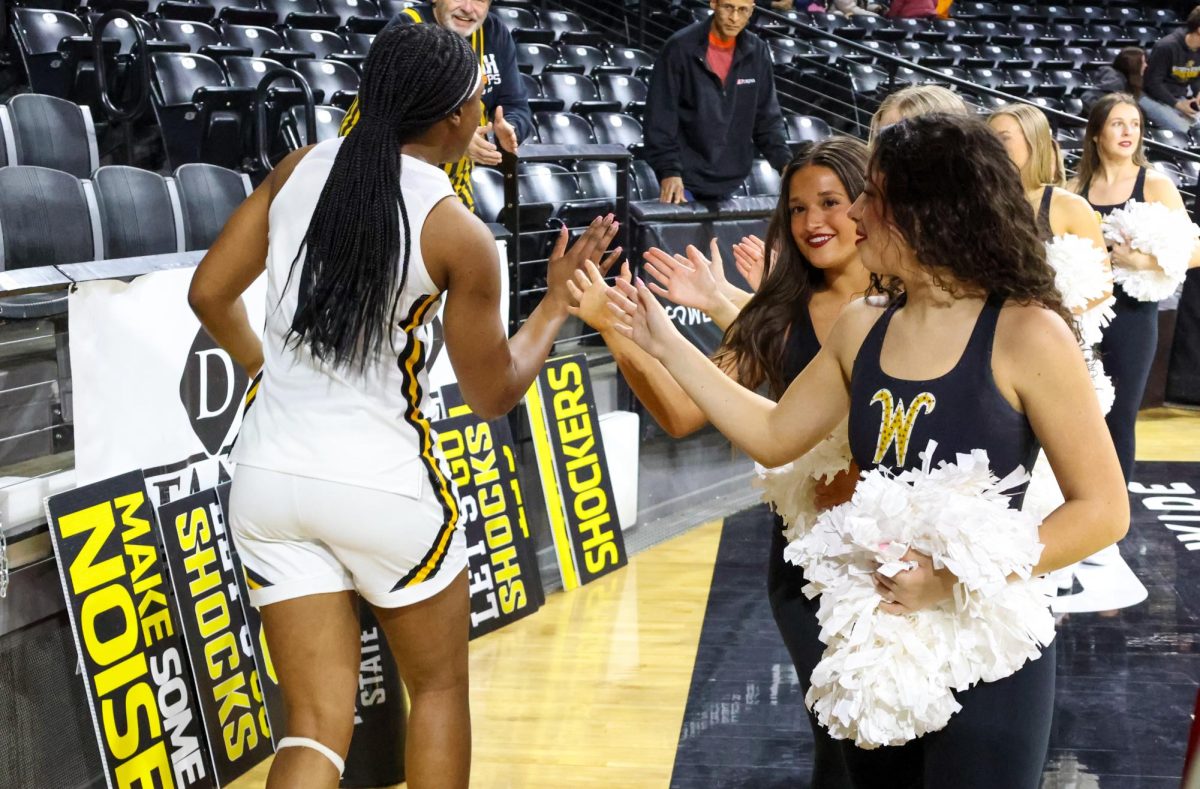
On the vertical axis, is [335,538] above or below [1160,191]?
below

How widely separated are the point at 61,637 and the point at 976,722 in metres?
1.92

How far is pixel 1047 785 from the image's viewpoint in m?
3.13

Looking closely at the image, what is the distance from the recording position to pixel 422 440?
202cm

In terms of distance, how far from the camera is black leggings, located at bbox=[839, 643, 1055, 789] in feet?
5.44

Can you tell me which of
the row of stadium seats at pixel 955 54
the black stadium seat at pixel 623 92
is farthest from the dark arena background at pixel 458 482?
the row of stadium seats at pixel 955 54

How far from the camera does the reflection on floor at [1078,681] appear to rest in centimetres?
324

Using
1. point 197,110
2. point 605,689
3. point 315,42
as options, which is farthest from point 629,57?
point 605,689

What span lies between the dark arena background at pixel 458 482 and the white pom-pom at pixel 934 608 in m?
0.81

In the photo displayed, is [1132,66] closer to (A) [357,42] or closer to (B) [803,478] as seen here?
(A) [357,42]

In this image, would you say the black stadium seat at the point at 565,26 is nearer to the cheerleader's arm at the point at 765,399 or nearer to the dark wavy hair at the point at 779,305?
the dark wavy hair at the point at 779,305

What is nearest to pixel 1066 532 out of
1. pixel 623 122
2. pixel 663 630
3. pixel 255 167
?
pixel 663 630

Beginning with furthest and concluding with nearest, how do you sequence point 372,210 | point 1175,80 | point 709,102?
point 1175,80, point 709,102, point 372,210

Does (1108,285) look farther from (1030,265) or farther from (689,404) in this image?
(1030,265)

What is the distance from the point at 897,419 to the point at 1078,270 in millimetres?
2047
